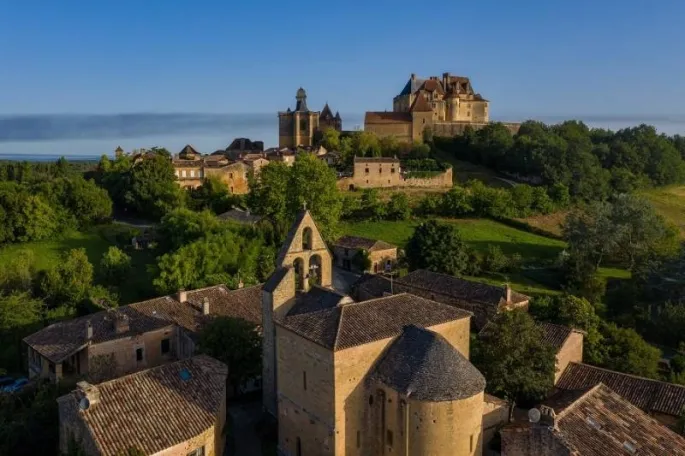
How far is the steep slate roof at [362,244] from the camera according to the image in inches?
2001

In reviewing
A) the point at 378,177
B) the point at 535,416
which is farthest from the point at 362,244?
the point at 535,416

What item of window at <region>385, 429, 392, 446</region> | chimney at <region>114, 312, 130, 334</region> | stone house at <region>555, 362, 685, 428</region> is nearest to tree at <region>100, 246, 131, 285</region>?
chimney at <region>114, 312, 130, 334</region>

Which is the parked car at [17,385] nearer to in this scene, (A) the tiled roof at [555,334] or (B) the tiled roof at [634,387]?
(A) the tiled roof at [555,334]

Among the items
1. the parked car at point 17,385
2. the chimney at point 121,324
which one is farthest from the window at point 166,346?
the parked car at point 17,385

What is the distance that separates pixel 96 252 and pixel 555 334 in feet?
133

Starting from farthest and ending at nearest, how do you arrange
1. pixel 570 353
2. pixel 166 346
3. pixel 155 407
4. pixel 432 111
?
pixel 432 111 → pixel 166 346 → pixel 570 353 → pixel 155 407

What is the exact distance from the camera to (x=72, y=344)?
2947 centimetres

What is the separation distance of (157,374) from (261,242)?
2747cm

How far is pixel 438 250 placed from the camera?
46.8 metres

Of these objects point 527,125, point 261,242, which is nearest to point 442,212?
point 261,242

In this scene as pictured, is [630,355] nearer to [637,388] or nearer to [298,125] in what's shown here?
[637,388]

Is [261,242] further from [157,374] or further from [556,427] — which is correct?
[556,427]

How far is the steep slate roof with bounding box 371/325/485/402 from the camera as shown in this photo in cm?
1919

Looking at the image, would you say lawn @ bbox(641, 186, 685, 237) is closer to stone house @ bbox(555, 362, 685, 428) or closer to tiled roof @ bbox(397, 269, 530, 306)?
tiled roof @ bbox(397, 269, 530, 306)
